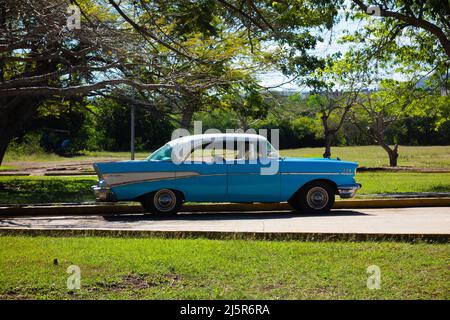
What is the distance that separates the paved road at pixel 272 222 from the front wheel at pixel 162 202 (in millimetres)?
177

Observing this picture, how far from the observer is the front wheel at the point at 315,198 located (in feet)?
45.2

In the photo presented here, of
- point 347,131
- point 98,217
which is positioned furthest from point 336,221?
point 347,131

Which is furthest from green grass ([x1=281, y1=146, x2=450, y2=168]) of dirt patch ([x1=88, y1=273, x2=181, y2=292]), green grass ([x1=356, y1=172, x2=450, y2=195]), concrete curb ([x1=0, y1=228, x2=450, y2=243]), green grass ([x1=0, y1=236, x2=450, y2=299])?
dirt patch ([x1=88, y1=273, x2=181, y2=292])

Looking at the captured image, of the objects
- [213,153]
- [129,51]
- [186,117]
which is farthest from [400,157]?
[213,153]

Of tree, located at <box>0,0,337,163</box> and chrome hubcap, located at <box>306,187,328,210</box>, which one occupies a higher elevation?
tree, located at <box>0,0,337,163</box>

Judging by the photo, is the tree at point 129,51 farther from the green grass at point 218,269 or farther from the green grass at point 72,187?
the green grass at point 218,269

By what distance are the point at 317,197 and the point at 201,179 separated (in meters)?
2.37

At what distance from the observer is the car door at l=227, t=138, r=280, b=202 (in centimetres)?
1352

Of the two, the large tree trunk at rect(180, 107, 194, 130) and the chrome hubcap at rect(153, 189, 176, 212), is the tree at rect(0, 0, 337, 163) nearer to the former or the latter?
the large tree trunk at rect(180, 107, 194, 130)

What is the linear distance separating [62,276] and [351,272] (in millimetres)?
3027

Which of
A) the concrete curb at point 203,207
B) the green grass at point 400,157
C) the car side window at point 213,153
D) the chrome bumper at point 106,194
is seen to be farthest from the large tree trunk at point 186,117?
the green grass at point 400,157

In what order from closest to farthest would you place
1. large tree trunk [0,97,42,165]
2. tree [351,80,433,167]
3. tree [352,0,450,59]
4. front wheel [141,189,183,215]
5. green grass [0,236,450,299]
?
1. green grass [0,236,450,299]
2. front wheel [141,189,183,215]
3. tree [352,0,450,59]
4. large tree trunk [0,97,42,165]
5. tree [351,80,433,167]

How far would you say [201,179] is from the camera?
1344cm
